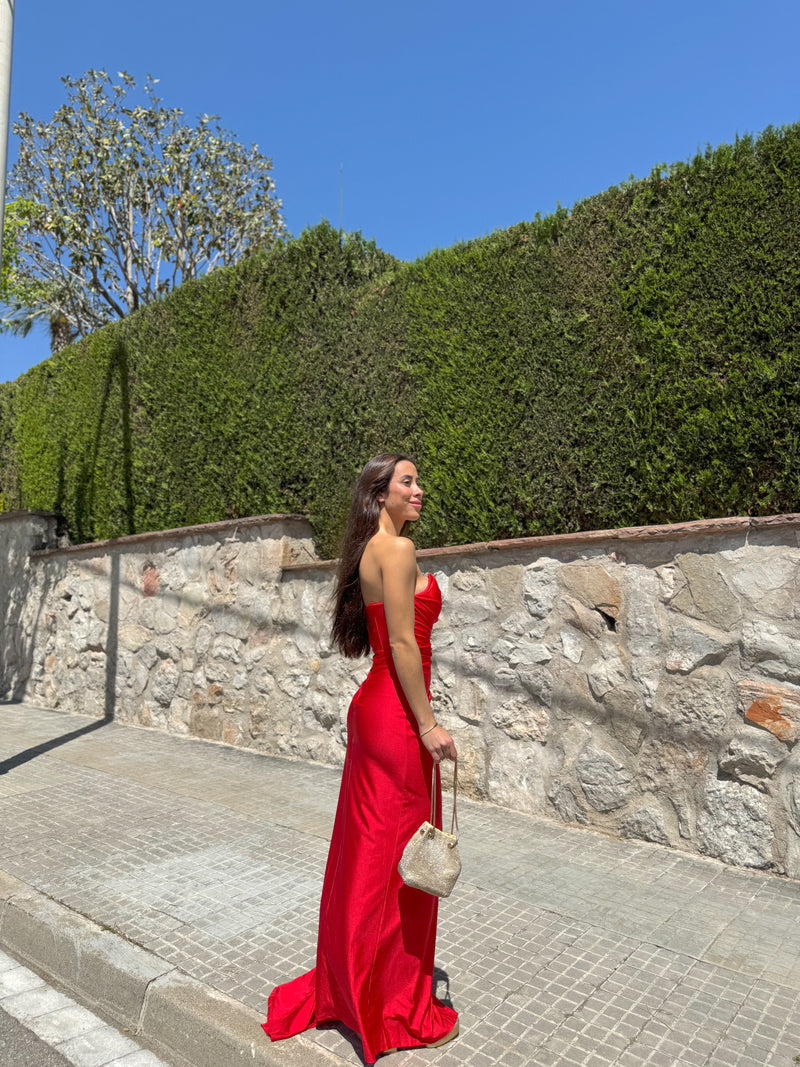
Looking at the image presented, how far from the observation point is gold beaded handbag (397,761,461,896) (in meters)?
2.33

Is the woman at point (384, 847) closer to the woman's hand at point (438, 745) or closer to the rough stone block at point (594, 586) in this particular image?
the woman's hand at point (438, 745)

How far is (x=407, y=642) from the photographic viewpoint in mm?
2500

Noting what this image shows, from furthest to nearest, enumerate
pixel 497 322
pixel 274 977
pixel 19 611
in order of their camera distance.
A: 1. pixel 19 611
2. pixel 497 322
3. pixel 274 977

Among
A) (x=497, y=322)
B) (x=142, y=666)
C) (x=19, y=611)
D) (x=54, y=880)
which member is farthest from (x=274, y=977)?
(x=19, y=611)

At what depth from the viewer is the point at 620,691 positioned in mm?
4598

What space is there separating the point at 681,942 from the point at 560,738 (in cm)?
167

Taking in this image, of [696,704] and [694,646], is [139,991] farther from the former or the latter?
[694,646]

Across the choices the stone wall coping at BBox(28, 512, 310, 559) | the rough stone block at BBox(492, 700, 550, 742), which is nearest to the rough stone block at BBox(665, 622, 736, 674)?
the rough stone block at BBox(492, 700, 550, 742)

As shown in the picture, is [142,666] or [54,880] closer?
[54,880]

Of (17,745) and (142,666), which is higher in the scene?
(142,666)

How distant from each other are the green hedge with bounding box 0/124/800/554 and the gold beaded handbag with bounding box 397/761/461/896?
2919 millimetres

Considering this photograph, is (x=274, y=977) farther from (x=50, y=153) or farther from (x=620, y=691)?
(x=50, y=153)

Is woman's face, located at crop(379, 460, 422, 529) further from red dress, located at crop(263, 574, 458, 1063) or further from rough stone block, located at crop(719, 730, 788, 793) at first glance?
rough stone block, located at crop(719, 730, 788, 793)

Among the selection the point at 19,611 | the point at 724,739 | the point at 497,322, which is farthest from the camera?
the point at 19,611
